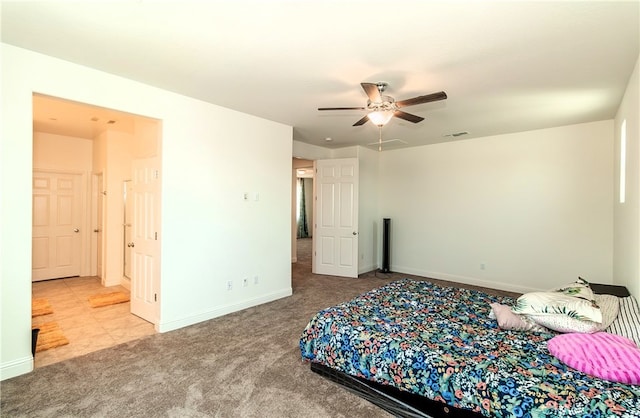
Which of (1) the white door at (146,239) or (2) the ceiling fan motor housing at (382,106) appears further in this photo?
(1) the white door at (146,239)

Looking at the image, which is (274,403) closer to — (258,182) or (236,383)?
(236,383)

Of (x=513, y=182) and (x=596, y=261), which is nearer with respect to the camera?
(x=596, y=261)

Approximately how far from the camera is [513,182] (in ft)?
17.1

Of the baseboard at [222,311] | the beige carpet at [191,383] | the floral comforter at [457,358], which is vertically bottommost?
the beige carpet at [191,383]

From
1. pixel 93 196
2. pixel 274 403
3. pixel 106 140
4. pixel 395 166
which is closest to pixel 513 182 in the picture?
pixel 395 166

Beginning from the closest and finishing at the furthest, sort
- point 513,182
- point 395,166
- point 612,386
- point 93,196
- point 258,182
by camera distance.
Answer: point 612,386, point 258,182, point 513,182, point 93,196, point 395,166

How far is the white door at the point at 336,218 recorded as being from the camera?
6.07m

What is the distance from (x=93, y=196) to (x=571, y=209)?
8.57m

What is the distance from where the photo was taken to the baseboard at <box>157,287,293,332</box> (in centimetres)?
349

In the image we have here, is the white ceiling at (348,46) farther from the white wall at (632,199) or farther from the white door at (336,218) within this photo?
the white door at (336,218)

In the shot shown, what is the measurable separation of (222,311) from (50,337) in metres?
1.74

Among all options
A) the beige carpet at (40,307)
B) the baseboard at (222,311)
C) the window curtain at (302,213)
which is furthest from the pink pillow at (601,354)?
the window curtain at (302,213)

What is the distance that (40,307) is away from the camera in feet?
13.6

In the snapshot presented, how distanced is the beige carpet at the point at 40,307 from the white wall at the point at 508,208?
5836 mm
